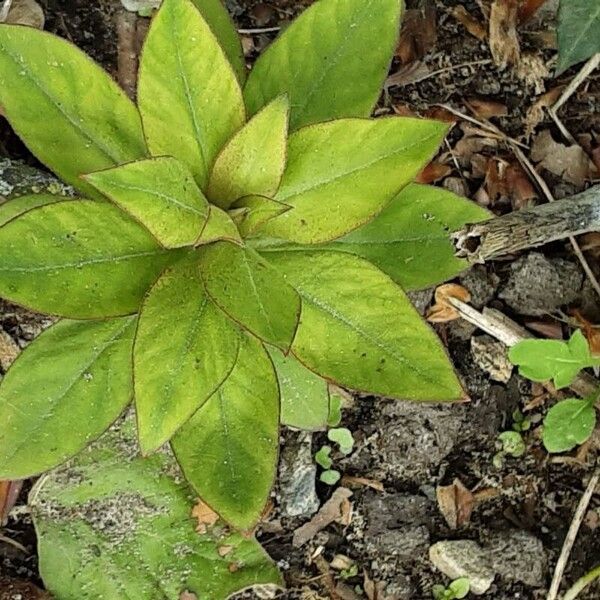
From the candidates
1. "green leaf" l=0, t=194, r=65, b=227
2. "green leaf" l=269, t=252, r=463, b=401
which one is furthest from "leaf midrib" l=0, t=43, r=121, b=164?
"green leaf" l=269, t=252, r=463, b=401

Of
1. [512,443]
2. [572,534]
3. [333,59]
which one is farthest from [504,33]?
[572,534]

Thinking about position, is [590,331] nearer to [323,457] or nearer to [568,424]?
[568,424]

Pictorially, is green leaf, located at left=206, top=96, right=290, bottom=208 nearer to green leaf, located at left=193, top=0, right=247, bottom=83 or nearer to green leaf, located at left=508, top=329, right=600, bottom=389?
green leaf, located at left=193, top=0, right=247, bottom=83

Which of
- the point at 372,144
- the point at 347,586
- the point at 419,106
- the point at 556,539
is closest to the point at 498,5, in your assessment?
the point at 419,106

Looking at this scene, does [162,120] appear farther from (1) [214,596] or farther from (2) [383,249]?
(1) [214,596]

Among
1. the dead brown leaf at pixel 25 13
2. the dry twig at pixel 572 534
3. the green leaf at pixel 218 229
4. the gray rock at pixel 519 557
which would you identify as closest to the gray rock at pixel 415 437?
the gray rock at pixel 519 557

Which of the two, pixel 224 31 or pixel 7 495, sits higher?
pixel 224 31
